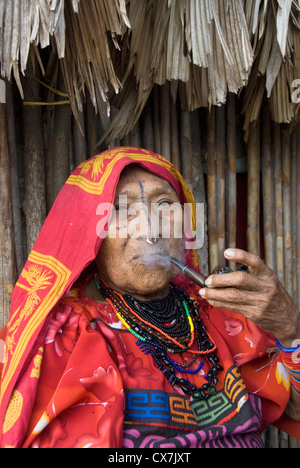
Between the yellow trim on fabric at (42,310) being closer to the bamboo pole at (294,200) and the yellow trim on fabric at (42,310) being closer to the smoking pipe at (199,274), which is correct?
the smoking pipe at (199,274)

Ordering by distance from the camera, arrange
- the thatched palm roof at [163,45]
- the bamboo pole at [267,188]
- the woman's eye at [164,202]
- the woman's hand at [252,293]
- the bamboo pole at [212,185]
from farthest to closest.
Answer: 1. the bamboo pole at [267,188]
2. the bamboo pole at [212,185]
3. the woman's eye at [164,202]
4. the thatched palm roof at [163,45]
5. the woman's hand at [252,293]

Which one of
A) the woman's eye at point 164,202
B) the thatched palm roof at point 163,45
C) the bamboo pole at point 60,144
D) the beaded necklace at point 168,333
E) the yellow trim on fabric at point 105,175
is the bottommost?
the beaded necklace at point 168,333

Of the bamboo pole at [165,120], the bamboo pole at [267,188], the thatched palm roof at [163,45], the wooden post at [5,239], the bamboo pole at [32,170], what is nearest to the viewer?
the thatched palm roof at [163,45]

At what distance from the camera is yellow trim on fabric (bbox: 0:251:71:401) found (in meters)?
1.57

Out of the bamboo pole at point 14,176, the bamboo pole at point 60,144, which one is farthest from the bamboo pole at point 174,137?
the bamboo pole at point 14,176

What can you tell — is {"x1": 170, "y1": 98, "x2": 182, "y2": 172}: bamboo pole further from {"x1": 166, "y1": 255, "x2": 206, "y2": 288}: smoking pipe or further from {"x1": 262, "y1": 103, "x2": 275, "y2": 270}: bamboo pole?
{"x1": 166, "y1": 255, "x2": 206, "y2": 288}: smoking pipe

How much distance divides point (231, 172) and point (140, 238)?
3.62 feet

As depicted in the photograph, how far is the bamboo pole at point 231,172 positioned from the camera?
2710 mm

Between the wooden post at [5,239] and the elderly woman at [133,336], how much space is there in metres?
0.35

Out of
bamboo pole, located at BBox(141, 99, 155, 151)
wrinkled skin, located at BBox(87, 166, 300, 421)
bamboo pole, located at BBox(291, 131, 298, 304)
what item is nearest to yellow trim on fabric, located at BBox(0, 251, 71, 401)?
wrinkled skin, located at BBox(87, 166, 300, 421)

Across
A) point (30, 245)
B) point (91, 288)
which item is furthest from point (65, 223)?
point (30, 245)
